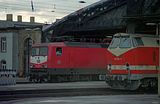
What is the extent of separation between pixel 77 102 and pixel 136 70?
8818 millimetres

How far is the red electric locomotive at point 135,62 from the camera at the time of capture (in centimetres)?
2889

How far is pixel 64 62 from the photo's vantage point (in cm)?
4316

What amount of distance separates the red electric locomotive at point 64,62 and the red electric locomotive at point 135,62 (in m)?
13.0

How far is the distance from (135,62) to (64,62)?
14.9 metres

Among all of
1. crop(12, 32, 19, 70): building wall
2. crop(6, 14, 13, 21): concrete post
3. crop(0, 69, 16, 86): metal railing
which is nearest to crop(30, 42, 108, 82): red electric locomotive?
crop(0, 69, 16, 86): metal railing

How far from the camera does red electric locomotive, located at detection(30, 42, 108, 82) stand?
42312mm

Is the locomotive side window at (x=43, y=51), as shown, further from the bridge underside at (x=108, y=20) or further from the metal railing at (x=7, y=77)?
the metal railing at (x=7, y=77)

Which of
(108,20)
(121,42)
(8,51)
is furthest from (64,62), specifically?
(8,51)

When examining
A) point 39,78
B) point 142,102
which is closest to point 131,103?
point 142,102

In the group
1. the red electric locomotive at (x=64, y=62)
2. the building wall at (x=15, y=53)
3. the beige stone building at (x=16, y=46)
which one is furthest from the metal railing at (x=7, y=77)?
the building wall at (x=15, y=53)

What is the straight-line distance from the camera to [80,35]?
5331 centimetres

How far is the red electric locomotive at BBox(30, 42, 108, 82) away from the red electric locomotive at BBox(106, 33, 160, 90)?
13.0 metres

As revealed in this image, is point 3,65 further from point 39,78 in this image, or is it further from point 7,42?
point 39,78

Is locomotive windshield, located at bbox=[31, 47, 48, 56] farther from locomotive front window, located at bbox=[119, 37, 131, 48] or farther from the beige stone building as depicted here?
the beige stone building
